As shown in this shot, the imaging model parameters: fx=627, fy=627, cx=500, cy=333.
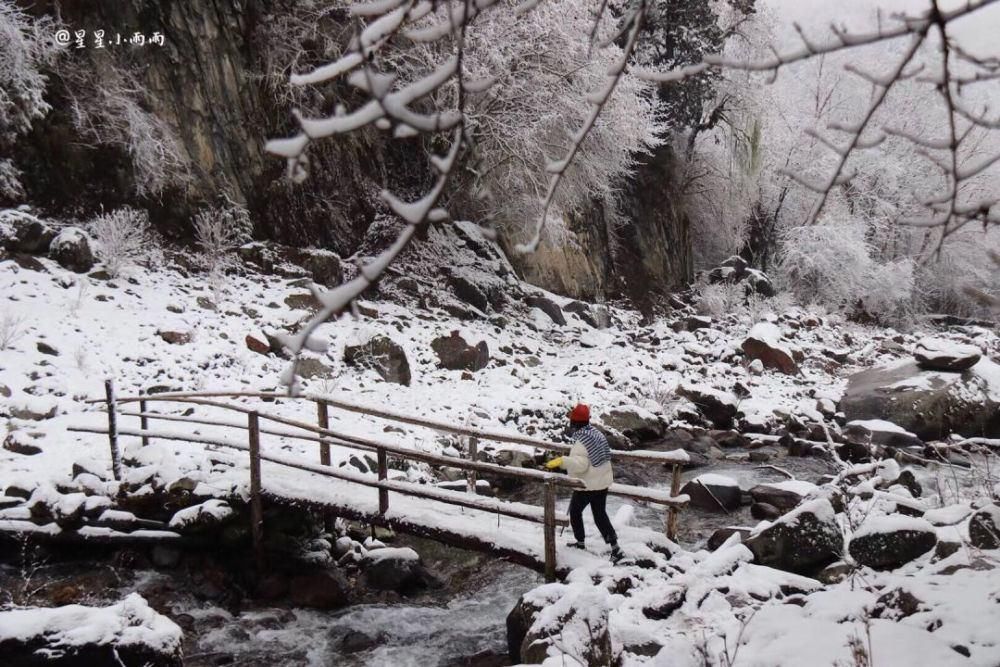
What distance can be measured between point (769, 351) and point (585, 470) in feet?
36.5

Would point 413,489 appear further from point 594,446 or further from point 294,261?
point 294,261

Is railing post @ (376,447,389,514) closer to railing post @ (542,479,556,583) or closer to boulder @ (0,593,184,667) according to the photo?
railing post @ (542,479,556,583)

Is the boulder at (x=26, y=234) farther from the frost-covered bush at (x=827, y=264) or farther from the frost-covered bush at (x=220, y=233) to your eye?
the frost-covered bush at (x=827, y=264)

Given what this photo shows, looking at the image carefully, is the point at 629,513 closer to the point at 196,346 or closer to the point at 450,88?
the point at 196,346

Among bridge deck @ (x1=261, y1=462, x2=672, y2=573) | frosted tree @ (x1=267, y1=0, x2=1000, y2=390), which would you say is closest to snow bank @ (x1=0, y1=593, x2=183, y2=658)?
bridge deck @ (x1=261, y1=462, x2=672, y2=573)

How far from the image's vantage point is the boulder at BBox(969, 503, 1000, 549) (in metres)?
4.06

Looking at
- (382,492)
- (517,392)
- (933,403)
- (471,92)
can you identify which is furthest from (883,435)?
(471,92)

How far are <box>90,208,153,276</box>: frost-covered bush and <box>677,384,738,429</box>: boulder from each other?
10.2 meters

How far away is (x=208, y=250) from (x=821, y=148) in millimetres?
19675

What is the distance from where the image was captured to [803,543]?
472 centimetres

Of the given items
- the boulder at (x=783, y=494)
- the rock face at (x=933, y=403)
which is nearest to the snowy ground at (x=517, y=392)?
the rock face at (x=933, y=403)

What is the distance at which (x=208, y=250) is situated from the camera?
438 inches

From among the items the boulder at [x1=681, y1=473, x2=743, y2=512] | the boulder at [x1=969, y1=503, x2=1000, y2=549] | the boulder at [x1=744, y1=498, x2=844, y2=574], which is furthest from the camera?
the boulder at [x1=681, y1=473, x2=743, y2=512]

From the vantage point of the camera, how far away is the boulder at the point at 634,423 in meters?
10.9
